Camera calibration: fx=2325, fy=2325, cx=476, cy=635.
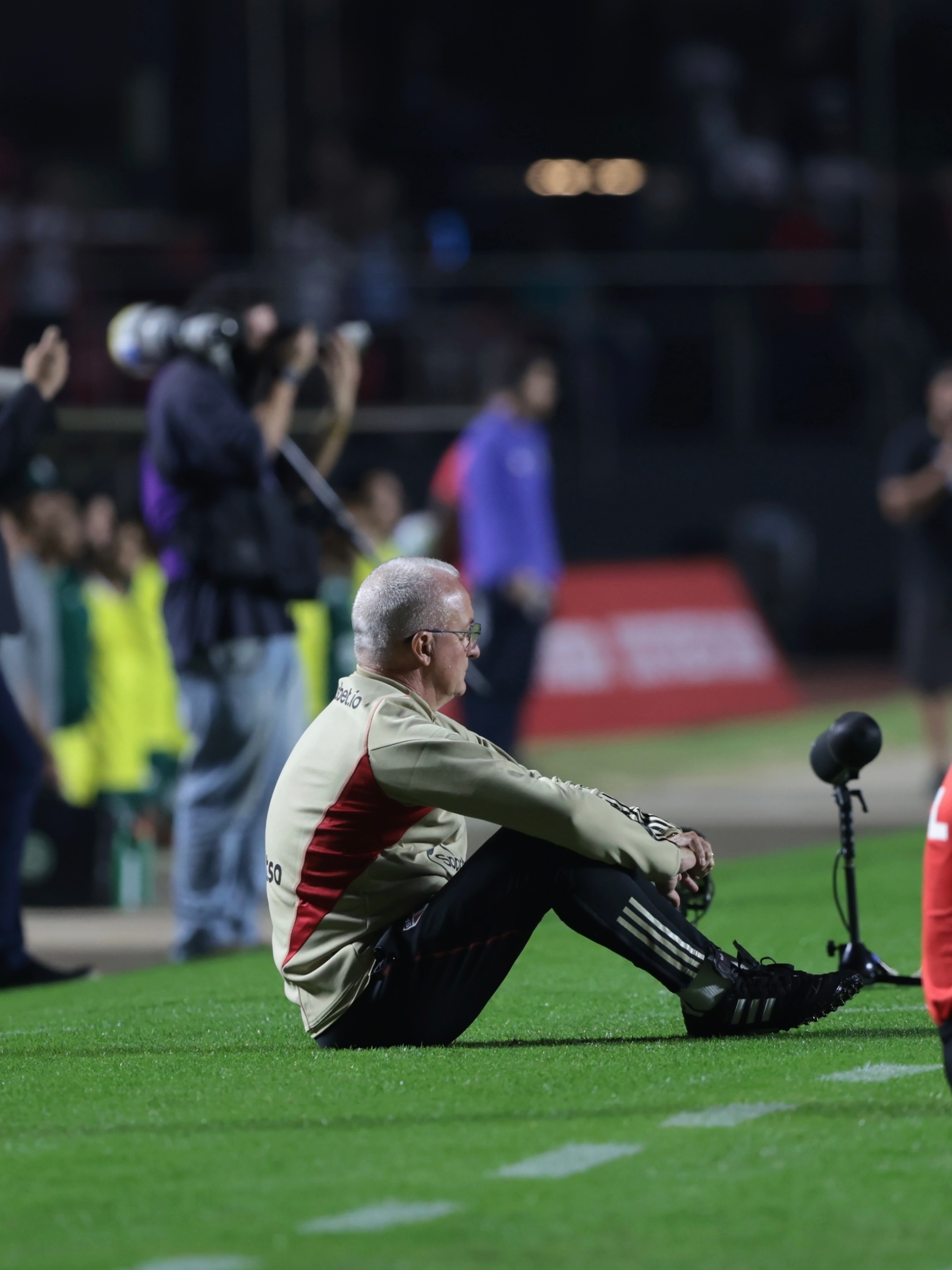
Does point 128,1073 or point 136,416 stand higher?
point 136,416

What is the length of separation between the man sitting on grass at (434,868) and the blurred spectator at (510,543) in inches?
273

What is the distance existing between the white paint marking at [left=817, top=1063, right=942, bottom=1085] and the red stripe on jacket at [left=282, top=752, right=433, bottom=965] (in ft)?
3.55

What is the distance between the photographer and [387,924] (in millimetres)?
5293

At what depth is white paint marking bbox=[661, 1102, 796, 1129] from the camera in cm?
450

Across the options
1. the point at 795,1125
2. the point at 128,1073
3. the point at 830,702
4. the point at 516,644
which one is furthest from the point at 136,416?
the point at 795,1125

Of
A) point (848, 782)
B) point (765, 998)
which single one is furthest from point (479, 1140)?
point (848, 782)

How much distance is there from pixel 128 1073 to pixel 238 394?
3.60 m

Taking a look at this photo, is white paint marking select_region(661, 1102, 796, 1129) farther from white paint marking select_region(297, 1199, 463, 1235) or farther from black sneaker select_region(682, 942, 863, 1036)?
white paint marking select_region(297, 1199, 463, 1235)

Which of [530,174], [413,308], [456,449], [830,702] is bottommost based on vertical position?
[830,702]

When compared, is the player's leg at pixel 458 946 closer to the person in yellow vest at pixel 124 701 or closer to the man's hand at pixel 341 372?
the man's hand at pixel 341 372

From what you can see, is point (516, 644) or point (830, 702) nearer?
point (516, 644)

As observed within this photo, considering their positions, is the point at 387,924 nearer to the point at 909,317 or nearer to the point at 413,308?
the point at 413,308

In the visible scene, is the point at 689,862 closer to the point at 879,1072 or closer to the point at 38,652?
the point at 879,1072

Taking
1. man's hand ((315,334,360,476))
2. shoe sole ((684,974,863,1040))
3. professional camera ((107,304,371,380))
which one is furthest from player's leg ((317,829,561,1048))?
man's hand ((315,334,360,476))
